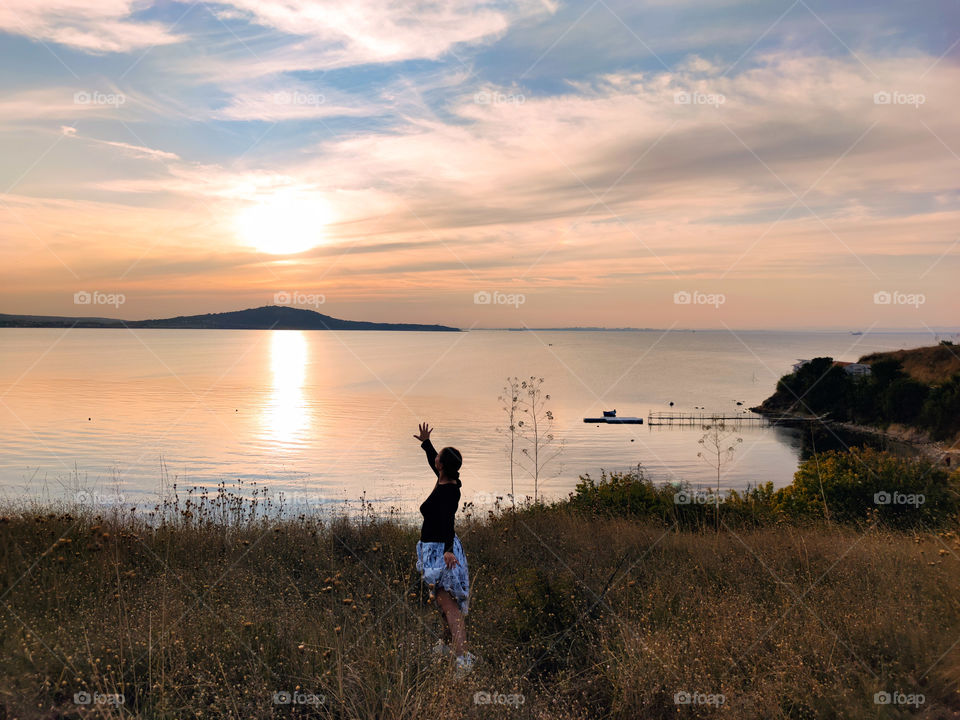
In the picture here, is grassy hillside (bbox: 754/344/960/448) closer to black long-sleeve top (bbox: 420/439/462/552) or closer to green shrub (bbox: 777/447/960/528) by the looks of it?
green shrub (bbox: 777/447/960/528)

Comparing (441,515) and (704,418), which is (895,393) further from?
(441,515)

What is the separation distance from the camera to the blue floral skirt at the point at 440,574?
6.30 m

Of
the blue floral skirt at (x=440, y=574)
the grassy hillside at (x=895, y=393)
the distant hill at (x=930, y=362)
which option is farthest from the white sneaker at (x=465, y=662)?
the distant hill at (x=930, y=362)

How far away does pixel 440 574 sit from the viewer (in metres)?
6.31

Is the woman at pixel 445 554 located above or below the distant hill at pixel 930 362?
below

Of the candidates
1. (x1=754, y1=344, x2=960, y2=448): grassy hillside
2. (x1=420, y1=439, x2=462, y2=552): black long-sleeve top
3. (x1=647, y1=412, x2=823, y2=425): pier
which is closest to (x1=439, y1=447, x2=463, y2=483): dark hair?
(x1=420, y1=439, x2=462, y2=552): black long-sleeve top

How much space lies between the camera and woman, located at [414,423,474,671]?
20.6 feet

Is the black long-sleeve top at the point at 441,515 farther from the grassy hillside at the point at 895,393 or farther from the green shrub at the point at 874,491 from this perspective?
the grassy hillside at the point at 895,393

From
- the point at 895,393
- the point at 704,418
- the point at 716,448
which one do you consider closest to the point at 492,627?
the point at 716,448

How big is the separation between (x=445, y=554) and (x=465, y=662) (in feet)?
3.11

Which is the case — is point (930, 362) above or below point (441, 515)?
above

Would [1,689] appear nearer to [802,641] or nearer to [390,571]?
[390,571]

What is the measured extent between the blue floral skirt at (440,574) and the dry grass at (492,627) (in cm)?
56

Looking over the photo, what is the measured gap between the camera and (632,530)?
1156 cm
